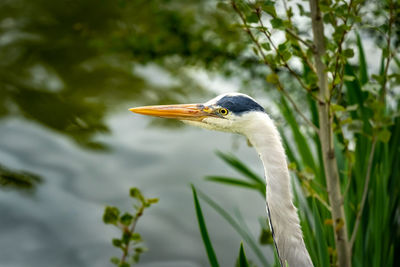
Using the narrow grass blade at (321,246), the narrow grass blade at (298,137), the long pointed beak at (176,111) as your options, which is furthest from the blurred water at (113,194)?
the long pointed beak at (176,111)

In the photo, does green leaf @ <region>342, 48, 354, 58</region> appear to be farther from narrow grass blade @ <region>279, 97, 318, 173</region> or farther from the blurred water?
the blurred water

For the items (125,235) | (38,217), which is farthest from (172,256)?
(125,235)

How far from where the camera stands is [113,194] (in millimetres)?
1987

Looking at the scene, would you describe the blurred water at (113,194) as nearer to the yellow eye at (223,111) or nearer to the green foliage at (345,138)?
the green foliage at (345,138)

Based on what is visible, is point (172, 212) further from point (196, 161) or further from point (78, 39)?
point (78, 39)

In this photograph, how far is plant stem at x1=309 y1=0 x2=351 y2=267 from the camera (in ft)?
3.35

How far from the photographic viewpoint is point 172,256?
176 cm

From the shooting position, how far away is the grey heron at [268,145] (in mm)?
933

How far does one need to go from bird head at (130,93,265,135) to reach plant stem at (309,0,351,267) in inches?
7.1

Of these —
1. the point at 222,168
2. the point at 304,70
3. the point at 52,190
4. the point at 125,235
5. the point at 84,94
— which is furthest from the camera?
the point at 84,94

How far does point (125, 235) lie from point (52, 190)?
90 centimetres

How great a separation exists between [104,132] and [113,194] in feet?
1.38

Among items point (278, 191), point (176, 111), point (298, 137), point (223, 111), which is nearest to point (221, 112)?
point (223, 111)

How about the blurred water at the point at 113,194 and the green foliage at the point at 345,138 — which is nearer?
the green foliage at the point at 345,138
